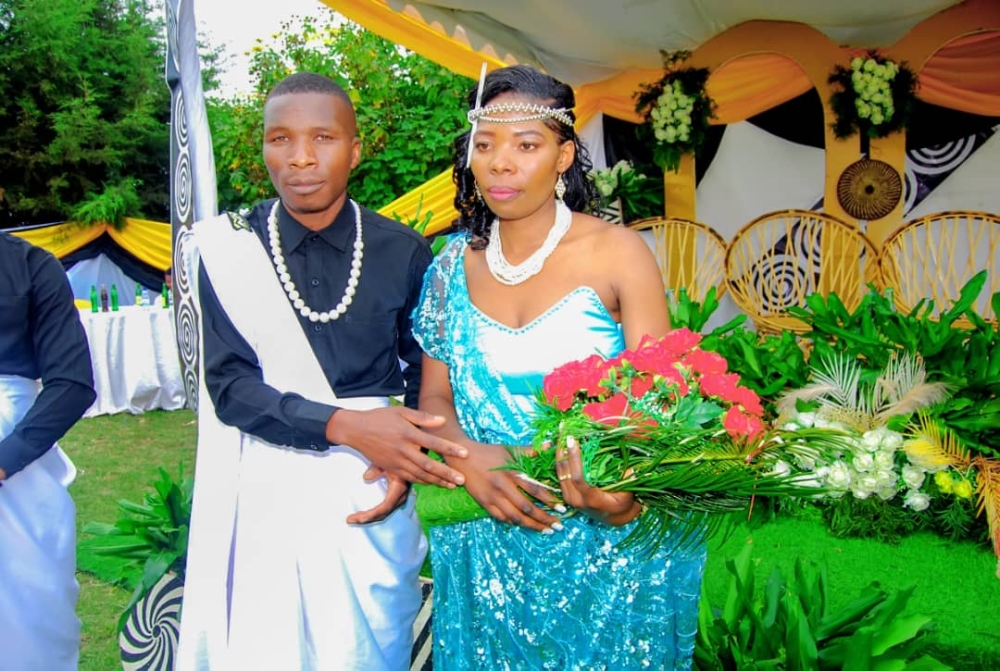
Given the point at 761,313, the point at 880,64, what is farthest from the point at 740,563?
the point at 880,64

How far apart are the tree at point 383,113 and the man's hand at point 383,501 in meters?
8.65

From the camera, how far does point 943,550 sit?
11.5 ft

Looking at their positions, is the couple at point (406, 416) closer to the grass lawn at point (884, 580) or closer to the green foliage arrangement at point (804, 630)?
the green foliage arrangement at point (804, 630)

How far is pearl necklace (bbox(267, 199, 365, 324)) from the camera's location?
6.45 feet

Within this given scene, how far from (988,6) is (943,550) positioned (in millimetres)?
5399

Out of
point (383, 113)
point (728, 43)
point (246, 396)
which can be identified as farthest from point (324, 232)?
point (383, 113)

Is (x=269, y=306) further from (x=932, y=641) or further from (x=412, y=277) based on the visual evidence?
(x=932, y=641)

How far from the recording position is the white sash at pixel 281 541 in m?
1.79

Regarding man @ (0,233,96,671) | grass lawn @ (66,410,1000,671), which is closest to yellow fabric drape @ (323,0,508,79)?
grass lawn @ (66,410,1000,671)

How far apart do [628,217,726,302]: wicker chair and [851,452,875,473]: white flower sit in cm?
400

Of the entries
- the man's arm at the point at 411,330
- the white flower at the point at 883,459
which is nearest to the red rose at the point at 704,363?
the man's arm at the point at 411,330

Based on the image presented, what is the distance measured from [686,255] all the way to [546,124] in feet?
20.0

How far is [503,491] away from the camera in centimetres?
164

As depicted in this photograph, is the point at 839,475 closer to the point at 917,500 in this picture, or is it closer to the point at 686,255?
Result: the point at 917,500
